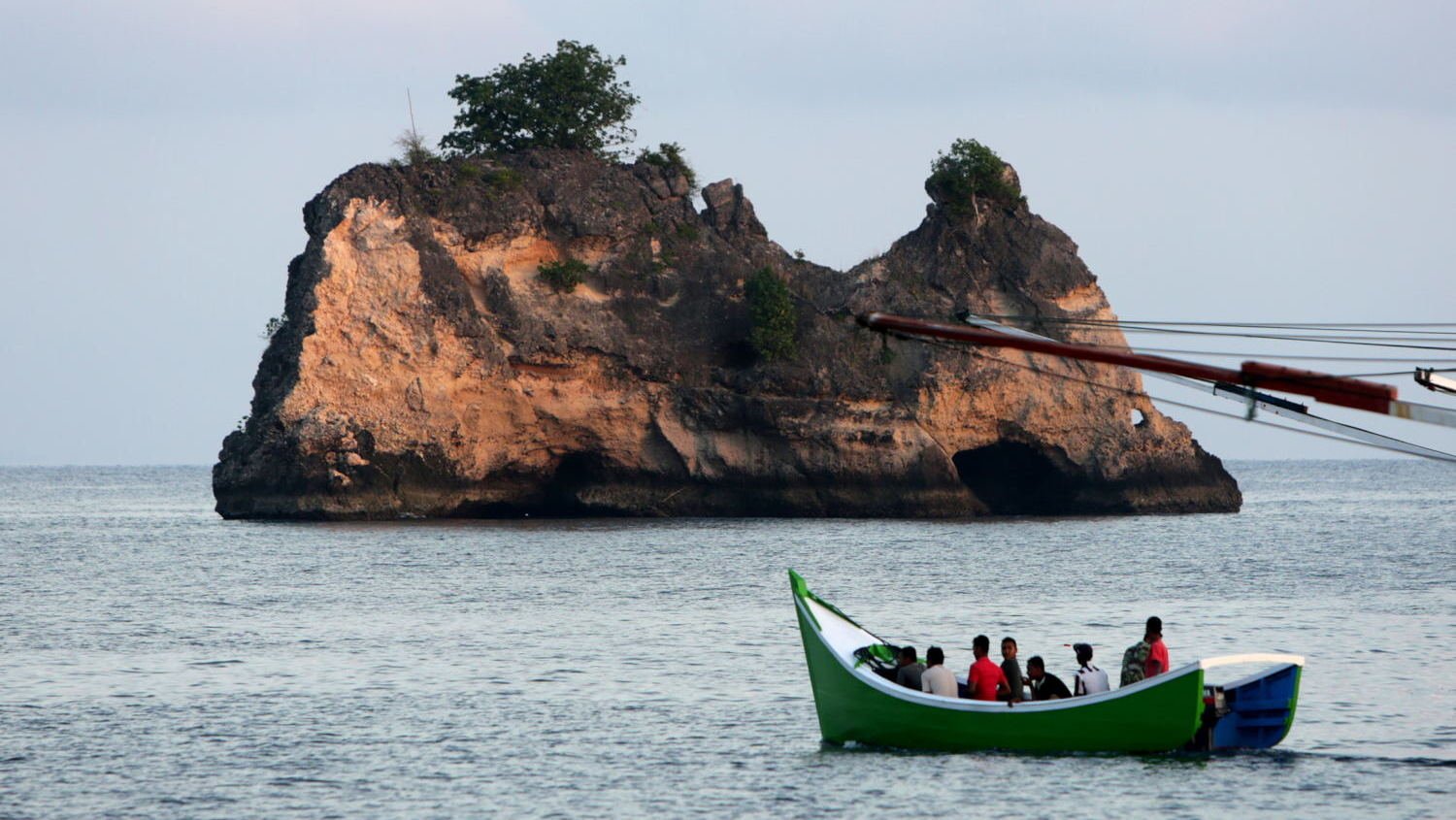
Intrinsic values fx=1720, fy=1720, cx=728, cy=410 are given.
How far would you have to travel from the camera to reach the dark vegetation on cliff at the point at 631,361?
5853 cm

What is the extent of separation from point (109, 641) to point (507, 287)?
30.4 meters

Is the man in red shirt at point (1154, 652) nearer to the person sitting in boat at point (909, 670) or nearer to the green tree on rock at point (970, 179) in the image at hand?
the person sitting in boat at point (909, 670)

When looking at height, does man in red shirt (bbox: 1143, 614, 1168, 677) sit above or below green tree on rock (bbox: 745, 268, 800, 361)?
below

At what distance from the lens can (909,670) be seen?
2184cm

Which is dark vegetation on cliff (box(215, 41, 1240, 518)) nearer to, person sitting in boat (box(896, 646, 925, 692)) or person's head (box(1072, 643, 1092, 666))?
person sitting in boat (box(896, 646, 925, 692))

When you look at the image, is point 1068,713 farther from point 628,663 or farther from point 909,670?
point 628,663

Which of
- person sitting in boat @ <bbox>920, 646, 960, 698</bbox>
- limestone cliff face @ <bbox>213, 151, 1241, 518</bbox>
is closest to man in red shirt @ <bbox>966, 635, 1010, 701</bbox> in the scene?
person sitting in boat @ <bbox>920, 646, 960, 698</bbox>

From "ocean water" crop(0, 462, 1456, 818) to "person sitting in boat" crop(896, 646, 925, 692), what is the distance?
935mm

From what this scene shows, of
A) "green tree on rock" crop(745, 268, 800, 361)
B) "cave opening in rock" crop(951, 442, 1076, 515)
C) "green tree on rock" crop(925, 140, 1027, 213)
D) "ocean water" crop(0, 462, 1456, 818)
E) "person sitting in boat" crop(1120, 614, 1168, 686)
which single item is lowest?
"ocean water" crop(0, 462, 1456, 818)

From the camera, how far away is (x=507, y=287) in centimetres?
6088

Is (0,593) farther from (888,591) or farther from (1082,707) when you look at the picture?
(1082,707)

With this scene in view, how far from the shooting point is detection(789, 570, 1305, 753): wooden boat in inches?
802

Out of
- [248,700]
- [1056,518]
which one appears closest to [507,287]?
[1056,518]

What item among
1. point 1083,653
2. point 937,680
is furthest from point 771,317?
point 1083,653
